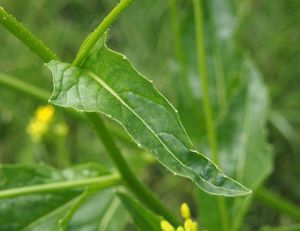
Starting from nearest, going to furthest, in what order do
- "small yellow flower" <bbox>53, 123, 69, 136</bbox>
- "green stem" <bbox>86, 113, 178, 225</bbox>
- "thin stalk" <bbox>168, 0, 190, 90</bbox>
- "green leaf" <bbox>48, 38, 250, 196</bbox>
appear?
"green leaf" <bbox>48, 38, 250, 196</bbox>
"green stem" <bbox>86, 113, 178, 225</bbox>
"thin stalk" <bbox>168, 0, 190, 90</bbox>
"small yellow flower" <bbox>53, 123, 69, 136</bbox>

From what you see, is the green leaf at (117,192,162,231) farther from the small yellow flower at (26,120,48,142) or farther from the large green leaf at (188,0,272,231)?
the small yellow flower at (26,120,48,142)

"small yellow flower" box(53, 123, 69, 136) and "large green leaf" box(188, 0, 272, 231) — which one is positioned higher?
"small yellow flower" box(53, 123, 69, 136)

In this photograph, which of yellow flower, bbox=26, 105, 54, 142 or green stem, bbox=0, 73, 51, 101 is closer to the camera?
green stem, bbox=0, 73, 51, 101

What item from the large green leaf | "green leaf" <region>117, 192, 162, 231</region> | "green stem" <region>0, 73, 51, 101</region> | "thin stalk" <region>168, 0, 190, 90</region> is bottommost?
the large green leaf

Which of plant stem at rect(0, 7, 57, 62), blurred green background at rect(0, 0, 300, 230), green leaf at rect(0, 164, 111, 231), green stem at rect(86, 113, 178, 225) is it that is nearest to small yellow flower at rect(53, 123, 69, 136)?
blurred green background at rect(0, 0, 300, 230)

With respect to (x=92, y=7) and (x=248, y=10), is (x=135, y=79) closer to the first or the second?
(x=248, y=10)
